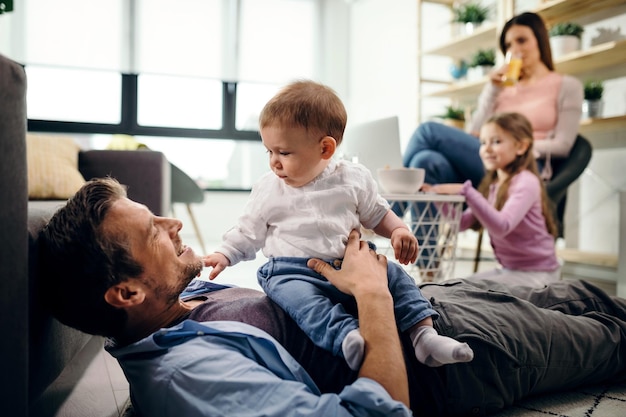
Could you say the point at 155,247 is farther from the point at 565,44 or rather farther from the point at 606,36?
the point at 606,36

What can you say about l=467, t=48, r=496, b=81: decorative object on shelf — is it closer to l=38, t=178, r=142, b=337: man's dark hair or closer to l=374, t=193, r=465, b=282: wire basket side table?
l=374, t=193, r=465, b=282: wire basket side table

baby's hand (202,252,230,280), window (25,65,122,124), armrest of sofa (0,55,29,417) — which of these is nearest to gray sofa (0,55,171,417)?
armrest of sofa (0,55,29,417)

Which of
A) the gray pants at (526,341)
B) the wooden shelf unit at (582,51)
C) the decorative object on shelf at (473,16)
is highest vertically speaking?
the decorative object on shelf at (473,16)

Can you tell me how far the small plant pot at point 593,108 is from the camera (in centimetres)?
296

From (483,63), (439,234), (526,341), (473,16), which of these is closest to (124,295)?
(526,341)

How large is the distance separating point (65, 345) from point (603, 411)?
1.10 metres

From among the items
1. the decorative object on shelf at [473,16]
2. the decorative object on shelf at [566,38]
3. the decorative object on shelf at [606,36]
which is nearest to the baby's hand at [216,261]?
the decorative object on shelf at [566,38]

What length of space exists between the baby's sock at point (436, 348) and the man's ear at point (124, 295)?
492 millimetres

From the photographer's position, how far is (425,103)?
509 cm

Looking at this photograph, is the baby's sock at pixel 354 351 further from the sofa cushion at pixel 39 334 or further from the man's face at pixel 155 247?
the sofa cushion at pixel 39 334

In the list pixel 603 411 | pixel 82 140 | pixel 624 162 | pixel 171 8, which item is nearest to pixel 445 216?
pixel 603 411

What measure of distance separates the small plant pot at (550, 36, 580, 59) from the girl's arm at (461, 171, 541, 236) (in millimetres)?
1289

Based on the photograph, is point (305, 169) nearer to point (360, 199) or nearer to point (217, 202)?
point (360, 199)

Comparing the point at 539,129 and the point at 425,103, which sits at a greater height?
the point at 425,103
